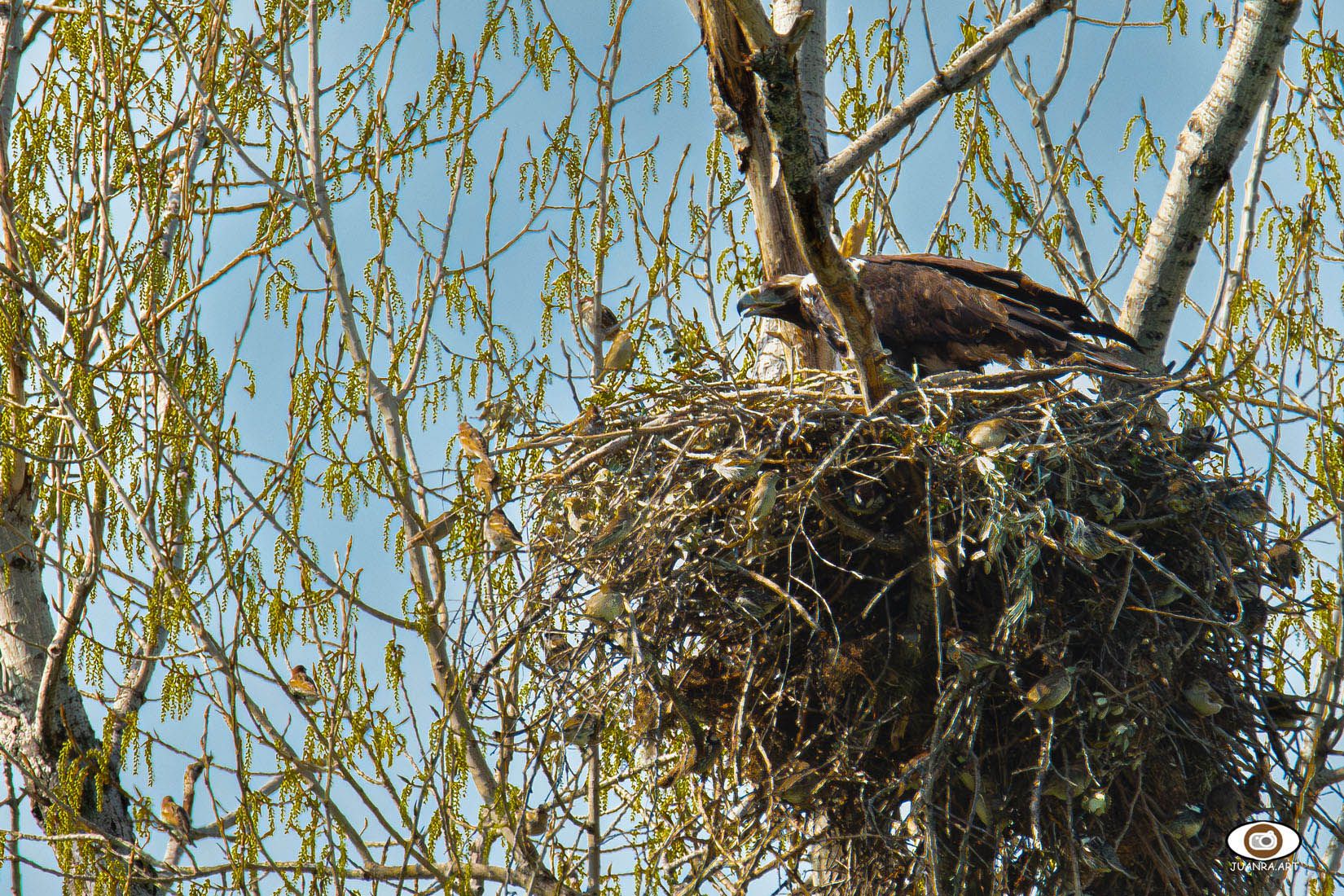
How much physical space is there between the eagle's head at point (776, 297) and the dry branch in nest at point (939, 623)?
785 millimetres

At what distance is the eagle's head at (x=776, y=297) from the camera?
173 inches

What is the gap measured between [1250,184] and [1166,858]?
2.99 meters

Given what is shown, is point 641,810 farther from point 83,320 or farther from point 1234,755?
point 83,320

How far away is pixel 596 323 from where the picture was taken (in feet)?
17.0

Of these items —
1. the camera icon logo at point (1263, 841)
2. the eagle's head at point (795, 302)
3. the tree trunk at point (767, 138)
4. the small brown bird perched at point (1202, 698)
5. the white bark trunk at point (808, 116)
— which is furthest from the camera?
the white bark trunk at point (808, 116)

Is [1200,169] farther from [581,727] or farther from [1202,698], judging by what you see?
[581,727]

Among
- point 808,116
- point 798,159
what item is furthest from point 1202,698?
point 808,116

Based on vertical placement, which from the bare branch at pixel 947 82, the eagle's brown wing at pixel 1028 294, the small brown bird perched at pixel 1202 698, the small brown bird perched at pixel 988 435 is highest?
the bare branch at pixel 947 82

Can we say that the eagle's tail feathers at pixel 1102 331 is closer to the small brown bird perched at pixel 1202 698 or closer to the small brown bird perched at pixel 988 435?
the small brown bird perched at pixel 988 435

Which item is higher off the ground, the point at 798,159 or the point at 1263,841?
the point at 798,159

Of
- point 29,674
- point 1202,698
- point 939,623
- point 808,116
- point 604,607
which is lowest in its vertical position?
point 1202,698

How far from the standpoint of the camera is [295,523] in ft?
13.8

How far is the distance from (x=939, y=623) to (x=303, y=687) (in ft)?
8.05

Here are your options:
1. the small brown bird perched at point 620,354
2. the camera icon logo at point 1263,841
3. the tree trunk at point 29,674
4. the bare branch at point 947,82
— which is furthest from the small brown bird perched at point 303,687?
the camera icon logo at point 1263,841
